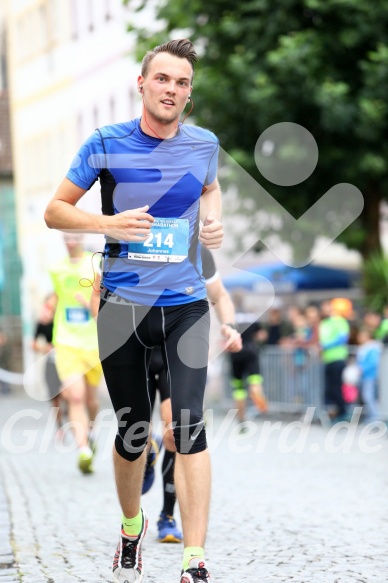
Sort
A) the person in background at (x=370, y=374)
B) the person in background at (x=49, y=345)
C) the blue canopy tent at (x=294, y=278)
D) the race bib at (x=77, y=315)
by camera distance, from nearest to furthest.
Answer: the race bib at (x=77, y=315)
the person in background at (x=49, y=345)
the person in background at (x=370, y=374)
the blue canopy tent at (x=294, y=278)

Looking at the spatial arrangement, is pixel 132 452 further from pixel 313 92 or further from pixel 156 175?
pixel 313 92

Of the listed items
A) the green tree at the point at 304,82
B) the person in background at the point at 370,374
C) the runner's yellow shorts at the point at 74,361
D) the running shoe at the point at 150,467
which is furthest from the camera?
the green tree at the point at 304,82

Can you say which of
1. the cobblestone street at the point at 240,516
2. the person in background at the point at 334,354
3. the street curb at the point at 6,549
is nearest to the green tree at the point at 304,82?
the person in background at the point at 334,354

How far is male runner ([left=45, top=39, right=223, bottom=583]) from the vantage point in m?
5.52

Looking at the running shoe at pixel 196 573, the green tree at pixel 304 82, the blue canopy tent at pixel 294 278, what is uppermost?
the green tree at pixel 304 82

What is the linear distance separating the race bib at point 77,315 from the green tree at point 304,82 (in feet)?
32.9

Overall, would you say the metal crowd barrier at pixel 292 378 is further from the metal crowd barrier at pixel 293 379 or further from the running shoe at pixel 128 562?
the running shoe at pixel 128 562

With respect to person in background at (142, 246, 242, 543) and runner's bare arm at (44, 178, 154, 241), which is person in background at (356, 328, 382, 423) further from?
runner's bare arm at (44, 178, 154, 241)

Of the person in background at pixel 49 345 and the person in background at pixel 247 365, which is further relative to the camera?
the person in background at pixel 247 365

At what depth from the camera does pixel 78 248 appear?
11.3m

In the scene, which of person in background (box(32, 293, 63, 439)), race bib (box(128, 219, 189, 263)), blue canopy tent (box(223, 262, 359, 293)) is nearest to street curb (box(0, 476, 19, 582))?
race bib (box(128, 219, 189, 263))

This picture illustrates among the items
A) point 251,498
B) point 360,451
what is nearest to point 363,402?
point 360,451

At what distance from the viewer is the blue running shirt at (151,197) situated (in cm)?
558

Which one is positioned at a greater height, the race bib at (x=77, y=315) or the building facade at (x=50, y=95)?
the building facade at (x=50, y=95)
